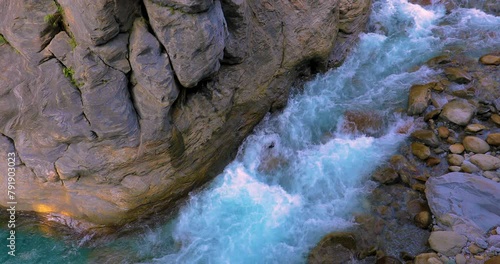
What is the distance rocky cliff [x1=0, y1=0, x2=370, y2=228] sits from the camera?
6832mm

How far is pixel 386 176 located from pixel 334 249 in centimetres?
253

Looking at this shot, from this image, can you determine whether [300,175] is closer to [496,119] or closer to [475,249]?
[475,249]

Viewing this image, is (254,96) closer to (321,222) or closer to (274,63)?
(274,63)

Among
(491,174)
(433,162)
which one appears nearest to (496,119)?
(491,174)

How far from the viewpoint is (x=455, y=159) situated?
957cm

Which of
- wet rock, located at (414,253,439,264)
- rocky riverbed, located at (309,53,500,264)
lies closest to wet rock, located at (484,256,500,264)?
rocky riverbed, located at (309,53,500,264)

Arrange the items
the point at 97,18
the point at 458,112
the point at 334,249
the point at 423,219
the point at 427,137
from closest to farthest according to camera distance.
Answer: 1. the point at 97,18
2. the point at 334,249
3. the point at 423,219
4. the point at 427,137
5. the point at 458,112

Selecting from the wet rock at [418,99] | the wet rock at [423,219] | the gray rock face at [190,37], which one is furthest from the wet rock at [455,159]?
the gray rock face at [190,37]

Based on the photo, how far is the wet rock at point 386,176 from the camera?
9.27 m

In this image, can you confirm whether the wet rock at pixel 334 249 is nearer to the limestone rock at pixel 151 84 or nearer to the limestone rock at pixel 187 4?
the limestone rock at pixel 151 84

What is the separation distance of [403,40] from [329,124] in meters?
5.14

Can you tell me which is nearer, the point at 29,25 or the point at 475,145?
the point at 29,25

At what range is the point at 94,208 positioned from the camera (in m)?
8.38

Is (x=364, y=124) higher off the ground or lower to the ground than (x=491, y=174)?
higher
